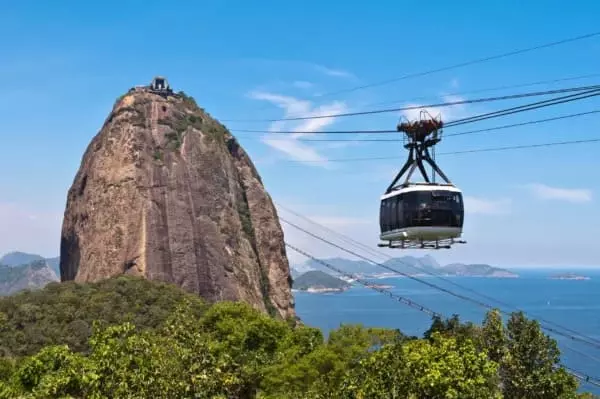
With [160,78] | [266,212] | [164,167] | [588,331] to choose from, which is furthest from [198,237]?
[588,331]

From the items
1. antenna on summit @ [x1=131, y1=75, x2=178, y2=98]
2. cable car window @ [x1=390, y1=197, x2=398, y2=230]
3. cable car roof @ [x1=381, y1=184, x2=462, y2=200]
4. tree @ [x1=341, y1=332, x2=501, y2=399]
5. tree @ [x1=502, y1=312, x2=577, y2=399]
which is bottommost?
tree @ [x1=502, y1=312, x2=577, y2=399]

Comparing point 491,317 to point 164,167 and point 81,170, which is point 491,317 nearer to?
point 164,167

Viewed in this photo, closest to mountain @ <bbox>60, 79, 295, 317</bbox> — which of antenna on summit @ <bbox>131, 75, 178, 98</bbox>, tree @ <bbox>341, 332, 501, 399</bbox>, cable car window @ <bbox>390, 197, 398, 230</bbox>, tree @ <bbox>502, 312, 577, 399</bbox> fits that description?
antenna on summit @ <bbox>131, 75, 178, 98</bbox>

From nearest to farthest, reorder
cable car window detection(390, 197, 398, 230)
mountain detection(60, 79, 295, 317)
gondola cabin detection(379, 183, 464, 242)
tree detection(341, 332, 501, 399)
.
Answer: tree detection(341, 332, 501, 399) < gondola cabin detection(379, 183, 464, 242) < cable car window detection(390, 197, 398, 230) < mountain detection(60, 79, 295, 317)

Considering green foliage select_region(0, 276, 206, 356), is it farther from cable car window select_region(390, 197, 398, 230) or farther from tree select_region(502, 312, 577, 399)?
tree select_region(502, 312, 577, 399)

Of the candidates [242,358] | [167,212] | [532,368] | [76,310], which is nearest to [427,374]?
[532,368]

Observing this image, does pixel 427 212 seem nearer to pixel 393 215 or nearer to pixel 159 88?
pixel 393 215
